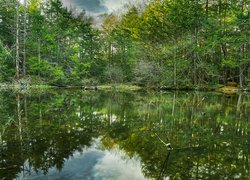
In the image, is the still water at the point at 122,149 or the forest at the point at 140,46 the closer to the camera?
the still water at the point at 122,149

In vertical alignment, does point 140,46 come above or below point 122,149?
above

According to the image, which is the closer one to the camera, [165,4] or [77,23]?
[165,4]

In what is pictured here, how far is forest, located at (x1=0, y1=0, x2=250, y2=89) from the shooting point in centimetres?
2619

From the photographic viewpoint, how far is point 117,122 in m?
8.34

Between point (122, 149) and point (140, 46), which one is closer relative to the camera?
point (122, 149)

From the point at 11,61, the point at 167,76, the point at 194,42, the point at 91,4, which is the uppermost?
the point at 91,4

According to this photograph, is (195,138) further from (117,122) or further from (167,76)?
(167,76)

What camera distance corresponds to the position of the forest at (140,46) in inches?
1031

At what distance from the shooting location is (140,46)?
3372 cm

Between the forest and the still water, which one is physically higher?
the forest

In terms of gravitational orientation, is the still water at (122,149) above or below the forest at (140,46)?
below

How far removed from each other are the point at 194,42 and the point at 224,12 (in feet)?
22.3

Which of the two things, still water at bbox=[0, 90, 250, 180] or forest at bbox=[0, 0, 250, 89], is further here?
forest at bbox=[0, 0, 250, 89]

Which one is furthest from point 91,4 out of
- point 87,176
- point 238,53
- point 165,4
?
point 87,176
